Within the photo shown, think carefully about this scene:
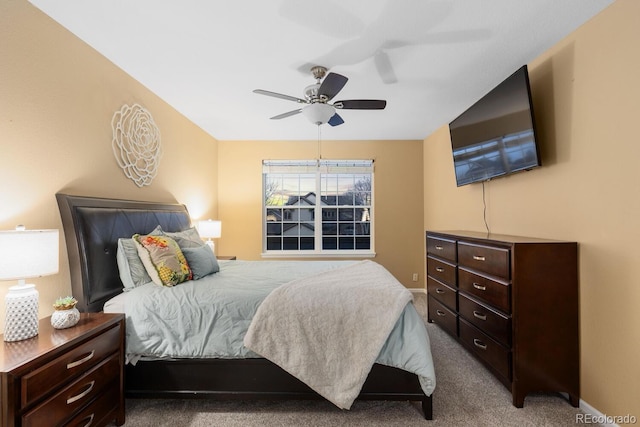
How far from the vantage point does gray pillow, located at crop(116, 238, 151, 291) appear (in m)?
2.06

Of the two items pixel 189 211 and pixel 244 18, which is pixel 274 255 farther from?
pixel 244 18

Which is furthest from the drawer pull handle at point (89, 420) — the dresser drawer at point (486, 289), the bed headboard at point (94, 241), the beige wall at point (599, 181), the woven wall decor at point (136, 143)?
the beige wall at point (599, 181)

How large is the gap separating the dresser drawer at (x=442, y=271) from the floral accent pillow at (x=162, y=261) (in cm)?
231

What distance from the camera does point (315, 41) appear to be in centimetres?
209

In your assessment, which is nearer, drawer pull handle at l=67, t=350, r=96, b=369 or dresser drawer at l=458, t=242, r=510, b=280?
drawer pull handle at l=67, t=350, r=96, b=369

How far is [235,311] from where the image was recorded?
72.2 inches

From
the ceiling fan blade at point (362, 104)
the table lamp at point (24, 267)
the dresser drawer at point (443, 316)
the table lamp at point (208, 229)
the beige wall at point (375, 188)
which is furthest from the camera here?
the beige wall at point (375, 188)

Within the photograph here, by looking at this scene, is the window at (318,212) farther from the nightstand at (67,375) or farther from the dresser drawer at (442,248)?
the nightstand at (67,375)

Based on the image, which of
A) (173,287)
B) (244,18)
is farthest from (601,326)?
(244,18)

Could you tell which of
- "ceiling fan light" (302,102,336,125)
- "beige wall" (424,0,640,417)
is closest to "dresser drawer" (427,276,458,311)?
"beige wall" (424,0,640,417)

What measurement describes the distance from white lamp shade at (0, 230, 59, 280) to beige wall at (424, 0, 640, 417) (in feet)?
10.1

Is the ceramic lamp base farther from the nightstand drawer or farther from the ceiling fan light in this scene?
the ceiling fan light

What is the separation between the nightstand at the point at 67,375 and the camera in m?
1.17

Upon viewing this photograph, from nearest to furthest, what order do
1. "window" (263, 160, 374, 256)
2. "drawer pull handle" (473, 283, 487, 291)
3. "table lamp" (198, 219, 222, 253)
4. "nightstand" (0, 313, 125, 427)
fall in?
1. "nightstand" (0, 313, 125, 427)
2. "drawer pull handle" (473, 283, 487, 291)
3. "table lamp" (198, 219, 222, 253)
4. "window" (263, 160, 374, 256)
